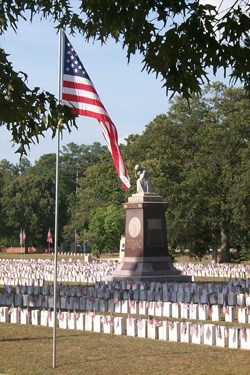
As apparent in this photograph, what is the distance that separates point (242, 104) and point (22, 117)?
50.3 m

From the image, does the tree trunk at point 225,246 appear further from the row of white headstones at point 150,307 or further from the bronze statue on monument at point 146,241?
the row of white headstones at point 150,307

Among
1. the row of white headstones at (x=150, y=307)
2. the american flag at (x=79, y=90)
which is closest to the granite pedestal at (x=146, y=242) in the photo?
the row of white headstones at (x=150, y=307)

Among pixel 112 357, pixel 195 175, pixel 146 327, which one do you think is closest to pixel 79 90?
pixel 146 327

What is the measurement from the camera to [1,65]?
24.5 ft

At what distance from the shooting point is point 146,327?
15352 millimetres

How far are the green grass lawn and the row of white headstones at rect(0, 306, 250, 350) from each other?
260 mm

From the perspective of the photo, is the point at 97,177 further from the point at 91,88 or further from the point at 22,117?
the point at 22,117

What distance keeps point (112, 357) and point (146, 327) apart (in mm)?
2213

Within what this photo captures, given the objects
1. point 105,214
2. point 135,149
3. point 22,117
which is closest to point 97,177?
point 105,214

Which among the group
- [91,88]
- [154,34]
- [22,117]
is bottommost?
[22,117]

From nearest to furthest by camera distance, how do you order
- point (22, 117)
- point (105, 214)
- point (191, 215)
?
point (22, 117), point (191, 215), point (105, 214)

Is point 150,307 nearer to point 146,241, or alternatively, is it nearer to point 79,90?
point 79,90

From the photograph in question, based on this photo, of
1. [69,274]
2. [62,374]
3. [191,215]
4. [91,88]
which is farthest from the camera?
[191,215]

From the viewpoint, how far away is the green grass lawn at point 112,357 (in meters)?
12.0
